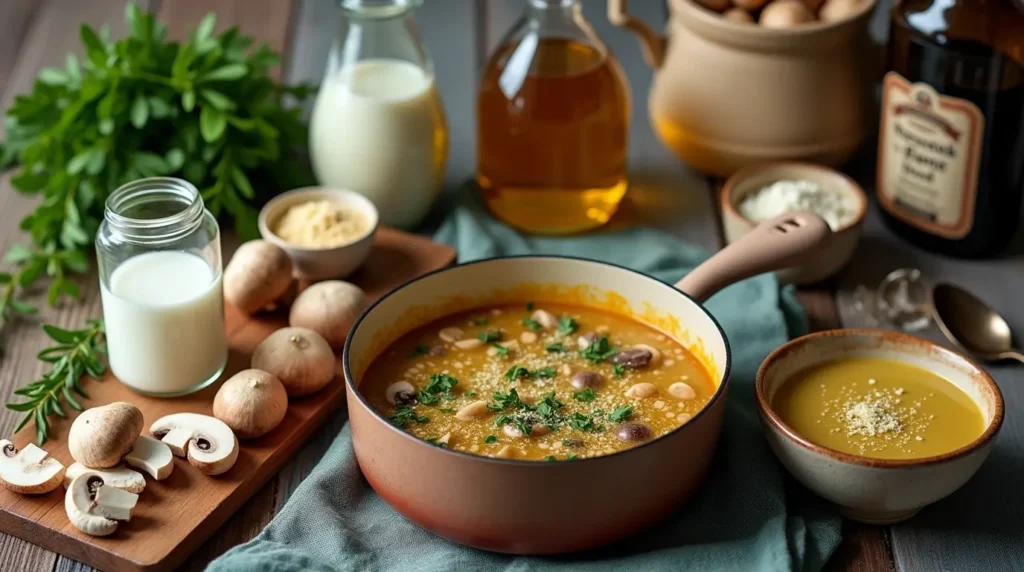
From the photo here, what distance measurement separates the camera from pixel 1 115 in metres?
2.63

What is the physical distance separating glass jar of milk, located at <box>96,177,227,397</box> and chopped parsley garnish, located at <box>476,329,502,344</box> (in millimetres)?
393

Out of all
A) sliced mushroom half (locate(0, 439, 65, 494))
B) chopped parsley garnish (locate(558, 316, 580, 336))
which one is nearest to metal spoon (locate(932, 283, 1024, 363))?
chopped parsley garnish (locate(558, 316, 580, 336))

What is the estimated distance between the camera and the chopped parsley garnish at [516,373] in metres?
1.76

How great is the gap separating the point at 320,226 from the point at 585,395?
0.65 m

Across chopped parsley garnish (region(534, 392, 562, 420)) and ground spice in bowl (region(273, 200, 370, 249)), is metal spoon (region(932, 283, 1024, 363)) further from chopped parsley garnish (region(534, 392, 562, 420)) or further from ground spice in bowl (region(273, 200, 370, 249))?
ground spice in bowl (region(273, 200, 370, 249))

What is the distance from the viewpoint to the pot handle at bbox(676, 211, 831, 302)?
6.00 feet

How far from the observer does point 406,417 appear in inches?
65.6

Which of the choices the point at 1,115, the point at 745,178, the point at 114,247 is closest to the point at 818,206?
the point at 745,178

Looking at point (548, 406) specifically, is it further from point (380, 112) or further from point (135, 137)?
point (135, 137)

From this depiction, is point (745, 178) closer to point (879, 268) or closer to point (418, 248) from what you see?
point (879, 268)

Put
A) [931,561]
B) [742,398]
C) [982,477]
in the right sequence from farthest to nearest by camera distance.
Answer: [742,398] → [982,477] → [931,561]

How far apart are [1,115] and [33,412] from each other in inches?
44.1

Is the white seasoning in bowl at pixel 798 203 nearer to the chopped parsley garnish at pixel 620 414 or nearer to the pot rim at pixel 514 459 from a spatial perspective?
the pot rim at pixel 514 459

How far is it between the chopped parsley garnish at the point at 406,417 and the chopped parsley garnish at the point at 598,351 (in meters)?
0.28
